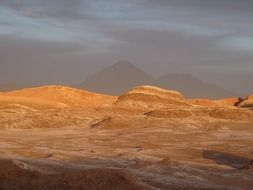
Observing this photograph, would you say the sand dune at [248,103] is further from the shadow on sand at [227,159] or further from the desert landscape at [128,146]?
the shadow on sand at [227,159]

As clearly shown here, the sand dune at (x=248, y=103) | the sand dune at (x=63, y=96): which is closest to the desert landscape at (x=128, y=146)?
the sand dune at (x=63, y=96)

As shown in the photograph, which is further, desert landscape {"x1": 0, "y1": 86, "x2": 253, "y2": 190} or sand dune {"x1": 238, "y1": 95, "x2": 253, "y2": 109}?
sand dune {"x1": 238, "y1": 95, "x2": 253, "y2": 109}

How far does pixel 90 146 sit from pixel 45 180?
1545 cm

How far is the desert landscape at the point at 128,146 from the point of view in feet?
51.3

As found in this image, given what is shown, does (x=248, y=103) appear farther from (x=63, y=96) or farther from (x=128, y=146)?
(x=128, y=146)

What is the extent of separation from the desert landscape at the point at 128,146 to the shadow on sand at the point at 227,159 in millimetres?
43

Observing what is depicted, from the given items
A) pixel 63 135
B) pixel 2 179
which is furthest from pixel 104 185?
pixel 63 135

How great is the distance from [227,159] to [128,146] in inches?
235

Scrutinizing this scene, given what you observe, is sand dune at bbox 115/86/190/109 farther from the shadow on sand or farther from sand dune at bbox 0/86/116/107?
the shadow on sand

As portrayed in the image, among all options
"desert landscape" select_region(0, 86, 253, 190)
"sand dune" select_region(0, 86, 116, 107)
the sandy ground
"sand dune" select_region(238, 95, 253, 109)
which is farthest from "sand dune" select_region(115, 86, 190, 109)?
the sandy ground

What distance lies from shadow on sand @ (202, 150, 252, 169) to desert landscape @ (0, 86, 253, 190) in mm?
43

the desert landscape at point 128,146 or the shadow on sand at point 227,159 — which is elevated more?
the desert landscape at point 128,146

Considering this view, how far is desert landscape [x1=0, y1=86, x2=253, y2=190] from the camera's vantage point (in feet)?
51.3

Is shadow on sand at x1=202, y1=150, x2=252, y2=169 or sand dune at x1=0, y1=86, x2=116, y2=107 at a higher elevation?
sand dune at x1=0, y1=86, x2=116, y2=107
